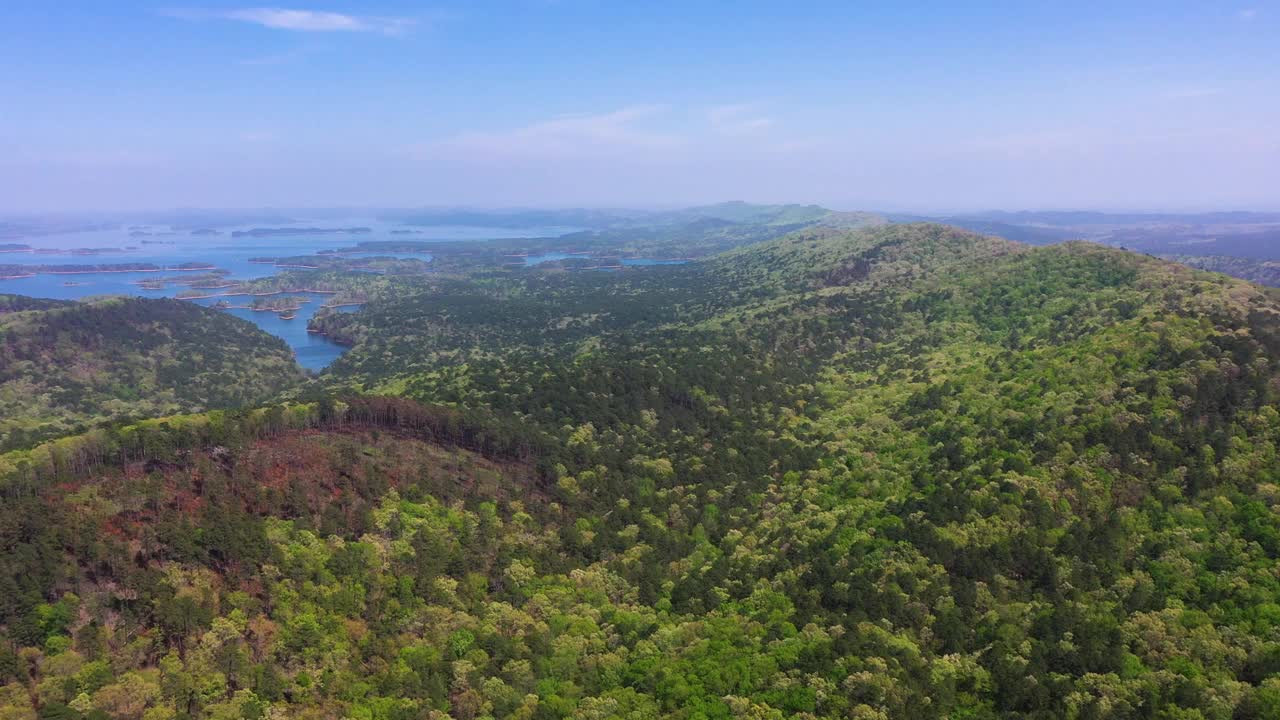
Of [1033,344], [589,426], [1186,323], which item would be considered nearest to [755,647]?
[589,426]

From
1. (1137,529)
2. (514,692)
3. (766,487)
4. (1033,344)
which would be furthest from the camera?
(1033,344)

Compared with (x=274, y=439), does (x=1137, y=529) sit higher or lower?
lower

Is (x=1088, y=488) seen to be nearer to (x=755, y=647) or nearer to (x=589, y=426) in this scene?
(x=755, y=647)

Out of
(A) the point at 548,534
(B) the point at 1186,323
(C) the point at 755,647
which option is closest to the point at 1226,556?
(C) the point at 755,647

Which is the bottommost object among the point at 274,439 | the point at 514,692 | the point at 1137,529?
the point at 514,692

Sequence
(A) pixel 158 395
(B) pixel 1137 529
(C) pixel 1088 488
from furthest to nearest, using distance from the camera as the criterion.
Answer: (A) pixel 158 395 → (C) pixel 1088 488 → (B) pixel 1137 529

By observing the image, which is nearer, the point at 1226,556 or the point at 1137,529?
the point at 1226,556
